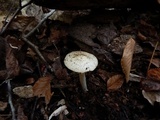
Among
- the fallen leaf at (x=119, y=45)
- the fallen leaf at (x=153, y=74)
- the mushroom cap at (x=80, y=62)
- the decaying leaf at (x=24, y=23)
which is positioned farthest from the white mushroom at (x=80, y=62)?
the decaying leaf at (x=24, y=23)

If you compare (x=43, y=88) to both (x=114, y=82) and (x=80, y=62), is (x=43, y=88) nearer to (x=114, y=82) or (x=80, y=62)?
(x=80, y=62)

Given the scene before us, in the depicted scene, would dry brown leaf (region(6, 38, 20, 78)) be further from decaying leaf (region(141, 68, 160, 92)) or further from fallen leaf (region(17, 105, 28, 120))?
decaying leaf (region(141, 68, 160, 92))

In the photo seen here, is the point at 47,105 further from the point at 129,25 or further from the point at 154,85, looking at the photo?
the point at 129,25

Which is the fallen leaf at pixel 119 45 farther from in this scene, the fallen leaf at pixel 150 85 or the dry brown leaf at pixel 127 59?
the fallen leaf at pixel 150 85

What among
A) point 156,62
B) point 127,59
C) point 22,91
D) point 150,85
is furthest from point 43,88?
point 156,62

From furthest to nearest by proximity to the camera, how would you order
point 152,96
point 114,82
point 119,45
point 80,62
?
point 119,45
point 114,82
point 152,96
point 80,62

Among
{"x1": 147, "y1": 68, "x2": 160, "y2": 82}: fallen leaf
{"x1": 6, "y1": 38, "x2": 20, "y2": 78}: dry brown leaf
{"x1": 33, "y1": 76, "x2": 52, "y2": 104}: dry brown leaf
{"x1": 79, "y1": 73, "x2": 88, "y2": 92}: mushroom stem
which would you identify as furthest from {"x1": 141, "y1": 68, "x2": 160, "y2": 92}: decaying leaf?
{"x1": 6, "y1": 38, "x2": 20, "y2": 78}: dry brown leaf
